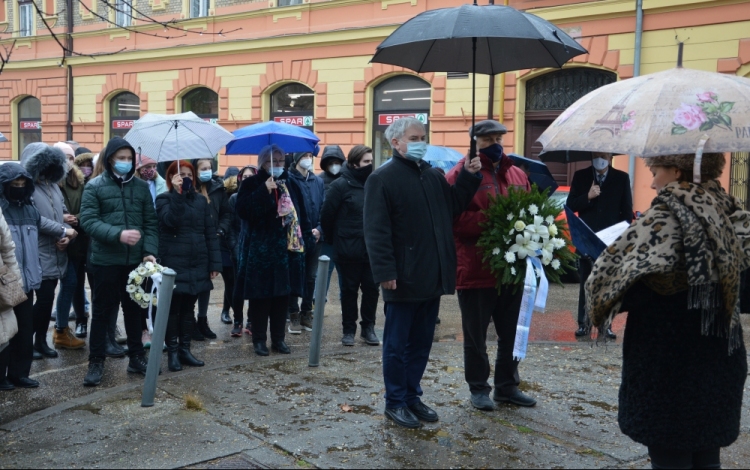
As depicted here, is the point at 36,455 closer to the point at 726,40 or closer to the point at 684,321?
the point at 684,321

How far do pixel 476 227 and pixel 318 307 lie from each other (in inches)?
69.9

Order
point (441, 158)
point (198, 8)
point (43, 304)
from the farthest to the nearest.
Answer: point (198, 8) → point (441, 158) → point (43, 304)

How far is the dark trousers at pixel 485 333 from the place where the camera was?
5523 millimetres

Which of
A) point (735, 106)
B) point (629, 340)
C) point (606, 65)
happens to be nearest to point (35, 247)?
point (629, 340)

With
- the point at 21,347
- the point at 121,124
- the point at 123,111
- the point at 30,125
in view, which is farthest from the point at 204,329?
the point at 30,125

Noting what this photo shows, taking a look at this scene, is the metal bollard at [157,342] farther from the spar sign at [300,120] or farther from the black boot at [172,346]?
the spar sign at [300,120]

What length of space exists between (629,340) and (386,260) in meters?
1.82

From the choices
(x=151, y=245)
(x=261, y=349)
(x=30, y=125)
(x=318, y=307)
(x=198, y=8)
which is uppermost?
(x=198, y=8)

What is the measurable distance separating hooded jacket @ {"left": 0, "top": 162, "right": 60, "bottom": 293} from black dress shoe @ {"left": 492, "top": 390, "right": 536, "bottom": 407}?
3680 millimetres

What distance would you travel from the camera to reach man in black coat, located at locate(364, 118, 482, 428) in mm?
5141

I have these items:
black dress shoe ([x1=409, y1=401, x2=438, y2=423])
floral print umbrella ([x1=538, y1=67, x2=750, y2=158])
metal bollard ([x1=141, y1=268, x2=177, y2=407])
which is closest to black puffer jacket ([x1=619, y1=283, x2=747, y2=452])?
floral print umbrella ([x1=538, y1=67, x2=750, y2=158])

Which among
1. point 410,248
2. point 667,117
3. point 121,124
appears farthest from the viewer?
point 121,124

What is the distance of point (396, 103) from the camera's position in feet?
64.2

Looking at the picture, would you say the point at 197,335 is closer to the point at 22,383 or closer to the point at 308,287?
the point at 308,287
